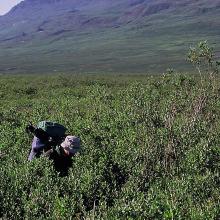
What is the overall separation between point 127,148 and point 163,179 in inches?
94.8

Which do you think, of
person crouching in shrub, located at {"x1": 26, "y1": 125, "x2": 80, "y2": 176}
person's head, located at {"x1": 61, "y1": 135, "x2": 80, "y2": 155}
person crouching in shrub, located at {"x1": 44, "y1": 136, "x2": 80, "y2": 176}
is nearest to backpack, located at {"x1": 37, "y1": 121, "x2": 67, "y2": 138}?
person crouching in shrub, located at {"x1": 26, "y1": 125, "x2": 80, "y2": 176}

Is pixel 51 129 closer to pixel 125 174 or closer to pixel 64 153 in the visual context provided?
pixel 64 153

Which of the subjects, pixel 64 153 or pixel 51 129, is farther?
pixel 51 129

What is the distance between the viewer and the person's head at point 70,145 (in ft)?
A: 38.5

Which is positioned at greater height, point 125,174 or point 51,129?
point 51,129

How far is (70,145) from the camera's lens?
1185cm

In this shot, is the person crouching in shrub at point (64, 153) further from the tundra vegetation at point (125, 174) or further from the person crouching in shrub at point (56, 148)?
the tundra vegetation at point (125, 174)

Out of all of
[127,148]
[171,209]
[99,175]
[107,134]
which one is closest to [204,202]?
[171,209]

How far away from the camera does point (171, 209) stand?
7.73m

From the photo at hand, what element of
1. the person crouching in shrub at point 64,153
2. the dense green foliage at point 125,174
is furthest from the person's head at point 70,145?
the dense green foliage at point 125,174

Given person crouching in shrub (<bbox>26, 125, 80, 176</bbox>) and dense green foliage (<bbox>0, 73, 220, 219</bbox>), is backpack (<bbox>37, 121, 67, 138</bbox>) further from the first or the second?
dense green foliage (<bbox>0, 73, 220, 219</bbox>)

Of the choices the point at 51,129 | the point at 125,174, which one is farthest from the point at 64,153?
the point at 125,174

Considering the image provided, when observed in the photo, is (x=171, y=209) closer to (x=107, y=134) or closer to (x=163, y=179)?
(x=163, y=179)

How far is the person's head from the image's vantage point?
11750 mm
